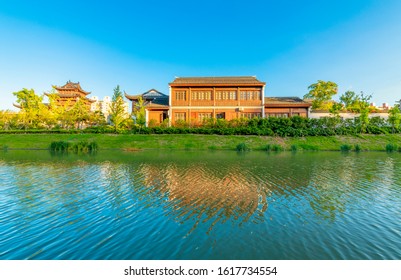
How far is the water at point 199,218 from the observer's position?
14.6ft

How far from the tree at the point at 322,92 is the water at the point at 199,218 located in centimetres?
3582

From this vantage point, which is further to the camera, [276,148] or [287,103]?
[287,103]

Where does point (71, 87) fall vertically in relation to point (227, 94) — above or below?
above

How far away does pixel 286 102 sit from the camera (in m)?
33.7

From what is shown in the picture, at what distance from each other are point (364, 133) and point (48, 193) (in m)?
37.4

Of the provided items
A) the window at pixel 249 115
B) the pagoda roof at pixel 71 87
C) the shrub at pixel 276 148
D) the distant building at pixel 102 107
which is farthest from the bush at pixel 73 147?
the pagoda roof at pixel 71 87

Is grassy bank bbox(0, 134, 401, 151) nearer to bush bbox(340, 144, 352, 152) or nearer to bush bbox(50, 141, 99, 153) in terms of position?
bush bbox(340, 144, 352, 152)

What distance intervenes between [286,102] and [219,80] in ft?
39.3

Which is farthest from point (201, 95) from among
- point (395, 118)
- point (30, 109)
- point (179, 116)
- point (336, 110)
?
point (30, 109)

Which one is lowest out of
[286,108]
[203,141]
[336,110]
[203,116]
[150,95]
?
[203,141]

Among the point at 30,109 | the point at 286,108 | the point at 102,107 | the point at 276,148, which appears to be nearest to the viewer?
the point at 276,148

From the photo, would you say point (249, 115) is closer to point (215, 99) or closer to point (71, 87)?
point (215, 99)

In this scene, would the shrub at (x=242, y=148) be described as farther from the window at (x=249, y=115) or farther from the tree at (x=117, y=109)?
the tree at (x=117, y=109)
